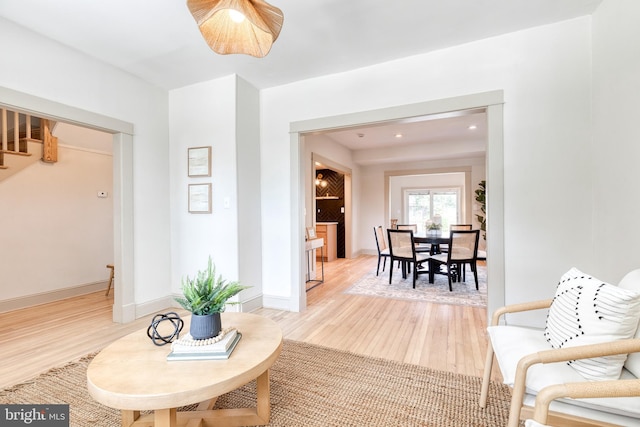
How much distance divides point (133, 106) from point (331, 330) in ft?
10.7

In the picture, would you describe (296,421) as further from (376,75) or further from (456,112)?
(376,75)

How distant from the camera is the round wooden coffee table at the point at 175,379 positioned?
3.54 ft

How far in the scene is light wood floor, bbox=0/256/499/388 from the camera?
2238mm

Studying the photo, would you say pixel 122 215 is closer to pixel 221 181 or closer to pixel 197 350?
pixel 221 181

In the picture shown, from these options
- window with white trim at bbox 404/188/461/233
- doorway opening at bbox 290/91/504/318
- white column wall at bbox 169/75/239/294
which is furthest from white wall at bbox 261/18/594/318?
window with white trim at bbox 404/188/461/233

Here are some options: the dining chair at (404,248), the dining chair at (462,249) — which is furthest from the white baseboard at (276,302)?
the dining chair at (462,249)

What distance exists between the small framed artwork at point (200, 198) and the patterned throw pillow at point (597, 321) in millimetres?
3186

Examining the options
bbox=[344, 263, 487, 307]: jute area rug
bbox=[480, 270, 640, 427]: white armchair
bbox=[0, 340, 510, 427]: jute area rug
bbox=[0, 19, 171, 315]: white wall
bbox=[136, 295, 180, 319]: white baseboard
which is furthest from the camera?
bbox=[344, 263, 487, 307]: jute area rug

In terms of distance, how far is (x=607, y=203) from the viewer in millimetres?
2086

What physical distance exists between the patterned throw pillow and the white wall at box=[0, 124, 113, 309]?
524 cm

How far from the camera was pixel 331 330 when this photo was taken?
2.80m

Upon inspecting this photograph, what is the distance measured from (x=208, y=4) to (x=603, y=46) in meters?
2.74

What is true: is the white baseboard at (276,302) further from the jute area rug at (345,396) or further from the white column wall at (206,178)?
the jute area rug at (345,396)

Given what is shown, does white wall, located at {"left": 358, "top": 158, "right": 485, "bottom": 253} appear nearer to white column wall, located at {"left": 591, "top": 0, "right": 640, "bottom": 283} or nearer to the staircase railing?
white column wall, located at {"left": 591, "top": 0, "right": 640, "bottom": 283}
